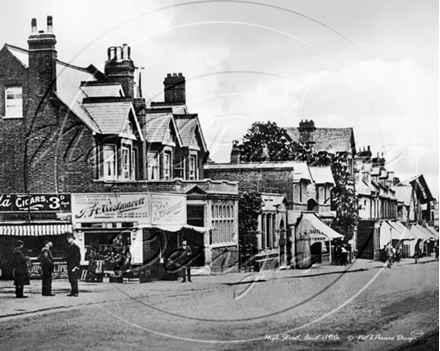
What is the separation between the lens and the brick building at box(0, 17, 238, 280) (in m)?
5.23

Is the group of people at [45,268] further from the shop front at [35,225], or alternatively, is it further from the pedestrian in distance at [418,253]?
the pedestrian in distance at [418,253]

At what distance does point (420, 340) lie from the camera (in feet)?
20.4

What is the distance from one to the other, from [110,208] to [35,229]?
64 cm

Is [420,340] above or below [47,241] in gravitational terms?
below

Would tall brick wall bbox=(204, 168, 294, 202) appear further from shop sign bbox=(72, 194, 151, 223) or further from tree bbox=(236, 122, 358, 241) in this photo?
shop sign bbox=(72, 194, 151, 223)

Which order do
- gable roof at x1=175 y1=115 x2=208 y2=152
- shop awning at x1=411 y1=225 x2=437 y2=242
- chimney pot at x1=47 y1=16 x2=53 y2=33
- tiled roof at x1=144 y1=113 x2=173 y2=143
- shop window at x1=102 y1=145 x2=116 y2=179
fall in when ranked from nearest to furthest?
shop window at x1=102 y1=145 x2=116 y2=179 → tiled roof at x1=144 y1=113 x2=173 y2=143 → gable roof at x1=175 y1=115 x2=208 y2=152 → chimney pot at x1=47 y1=16 x2=53 y2=33 → shop awning at x1=411 y1=225 x2=437 y2=242

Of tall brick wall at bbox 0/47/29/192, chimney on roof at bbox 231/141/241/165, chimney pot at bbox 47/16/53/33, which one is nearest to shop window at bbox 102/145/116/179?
tall brick wall at bbox 0/47/29/192

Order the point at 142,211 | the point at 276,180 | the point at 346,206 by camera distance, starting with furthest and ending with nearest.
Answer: the point at 346,206
the point at 276,180
the point at 142,211

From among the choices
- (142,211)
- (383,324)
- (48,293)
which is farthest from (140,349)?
(383,324)

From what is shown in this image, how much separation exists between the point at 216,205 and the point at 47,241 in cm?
140

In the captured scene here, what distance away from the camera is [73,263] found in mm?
5414

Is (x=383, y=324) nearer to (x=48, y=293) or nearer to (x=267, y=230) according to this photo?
(x=267, y=230)

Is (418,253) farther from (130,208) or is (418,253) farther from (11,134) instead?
(11,134)

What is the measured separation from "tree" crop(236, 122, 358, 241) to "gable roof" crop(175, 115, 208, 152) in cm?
36
